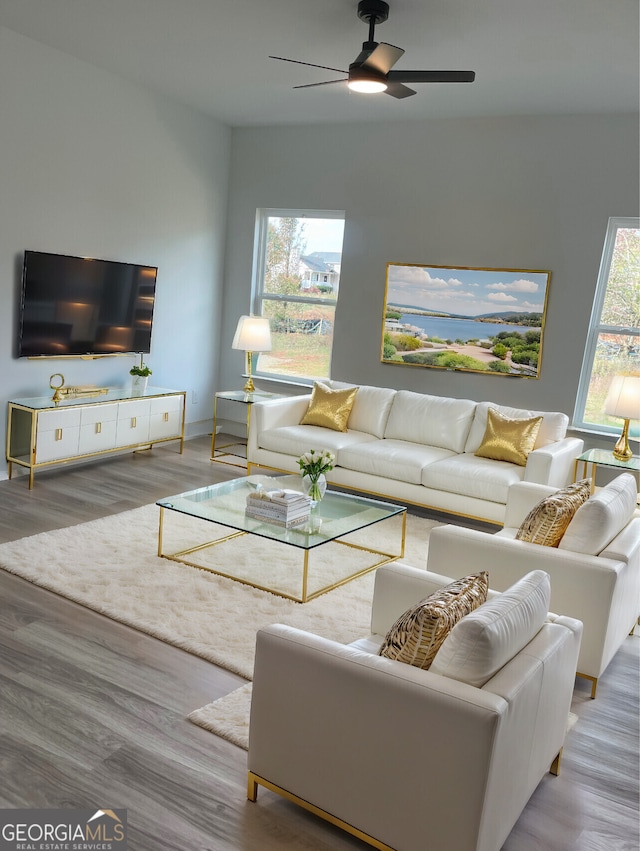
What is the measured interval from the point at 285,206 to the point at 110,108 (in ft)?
6.14

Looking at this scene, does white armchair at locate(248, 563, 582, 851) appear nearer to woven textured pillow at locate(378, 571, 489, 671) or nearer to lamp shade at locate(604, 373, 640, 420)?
woven textured pillow at locate(378, 571, 489, 671)

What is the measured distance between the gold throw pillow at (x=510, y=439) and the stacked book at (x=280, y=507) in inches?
72.3

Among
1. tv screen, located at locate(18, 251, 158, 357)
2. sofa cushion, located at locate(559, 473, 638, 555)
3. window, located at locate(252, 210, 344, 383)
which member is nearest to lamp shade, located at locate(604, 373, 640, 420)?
sofa cushion, located at locate(559, 473, 638, 555)

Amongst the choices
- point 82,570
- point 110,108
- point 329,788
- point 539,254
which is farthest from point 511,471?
point 110,108

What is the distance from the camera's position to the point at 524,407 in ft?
20.5

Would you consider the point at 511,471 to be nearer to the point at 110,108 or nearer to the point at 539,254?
the point at 539,254

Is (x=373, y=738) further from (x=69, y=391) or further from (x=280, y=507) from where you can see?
(x=69, y=391)

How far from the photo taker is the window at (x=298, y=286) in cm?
726

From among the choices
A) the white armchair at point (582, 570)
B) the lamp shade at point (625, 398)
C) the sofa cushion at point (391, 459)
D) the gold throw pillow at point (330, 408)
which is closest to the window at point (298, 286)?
the gold throw pillow at point (330, 408)

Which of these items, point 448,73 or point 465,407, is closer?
point 448,73

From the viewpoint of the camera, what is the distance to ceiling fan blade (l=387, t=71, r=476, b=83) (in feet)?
12.6

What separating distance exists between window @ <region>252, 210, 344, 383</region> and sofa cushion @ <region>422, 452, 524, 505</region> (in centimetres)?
233

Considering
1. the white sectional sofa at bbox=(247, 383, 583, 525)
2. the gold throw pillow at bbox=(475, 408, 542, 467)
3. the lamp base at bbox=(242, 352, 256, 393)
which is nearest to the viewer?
the white sectional sofa at bbox=(247, 383, 583, 525)

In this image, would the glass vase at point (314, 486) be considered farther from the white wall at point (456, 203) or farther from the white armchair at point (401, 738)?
the white wall at point (456, 203)
